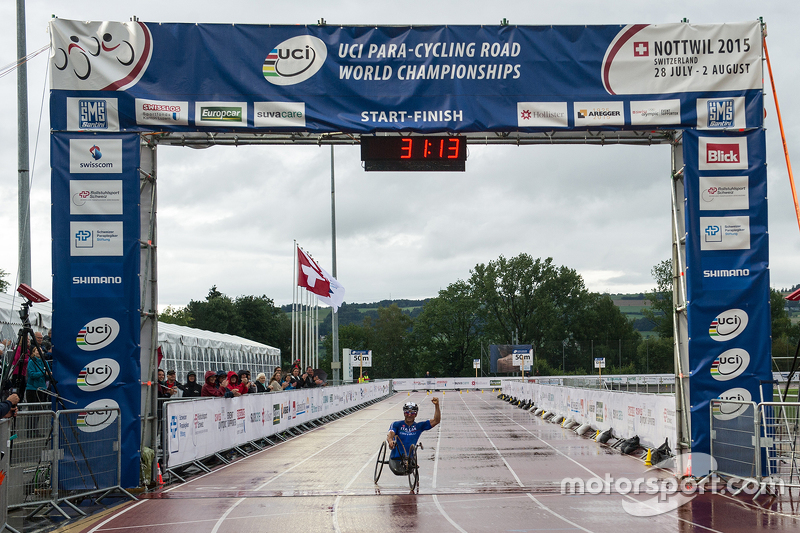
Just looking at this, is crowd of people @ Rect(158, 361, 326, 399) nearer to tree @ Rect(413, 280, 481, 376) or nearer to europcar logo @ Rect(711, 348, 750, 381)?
europcar logo @ Rect(711, 348, 750, 381)

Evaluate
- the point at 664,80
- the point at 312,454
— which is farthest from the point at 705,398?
the point at 312,454

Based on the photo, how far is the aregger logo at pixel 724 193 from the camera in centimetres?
1373

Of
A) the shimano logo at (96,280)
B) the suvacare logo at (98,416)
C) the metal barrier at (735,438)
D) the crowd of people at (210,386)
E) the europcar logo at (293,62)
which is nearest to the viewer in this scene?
the metal barrier at (735,438)

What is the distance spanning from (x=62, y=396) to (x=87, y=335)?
109 cm

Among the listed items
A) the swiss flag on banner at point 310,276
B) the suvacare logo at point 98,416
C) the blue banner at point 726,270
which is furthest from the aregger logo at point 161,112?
the swiss flag on banner at point 310,276

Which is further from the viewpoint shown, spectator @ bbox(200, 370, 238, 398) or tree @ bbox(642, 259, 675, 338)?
tree @ bbox(642, 259, 675, 338)

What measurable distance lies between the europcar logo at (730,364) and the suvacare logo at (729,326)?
0.28 metres

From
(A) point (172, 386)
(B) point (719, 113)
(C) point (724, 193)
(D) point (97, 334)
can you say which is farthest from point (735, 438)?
(A) point (172, 386)

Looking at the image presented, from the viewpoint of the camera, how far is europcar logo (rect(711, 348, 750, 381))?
13383mm

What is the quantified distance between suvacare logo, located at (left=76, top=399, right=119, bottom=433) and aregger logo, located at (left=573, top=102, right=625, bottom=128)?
31.3 ft

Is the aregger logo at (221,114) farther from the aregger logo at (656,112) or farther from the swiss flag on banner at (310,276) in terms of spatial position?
the swiss flag on banner at (310,276)

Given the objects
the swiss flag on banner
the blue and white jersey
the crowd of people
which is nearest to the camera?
the blue and white jersey

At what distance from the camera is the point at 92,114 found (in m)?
13.6

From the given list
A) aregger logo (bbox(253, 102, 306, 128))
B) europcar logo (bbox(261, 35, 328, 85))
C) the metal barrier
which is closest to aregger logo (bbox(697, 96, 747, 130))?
the metal barrier
